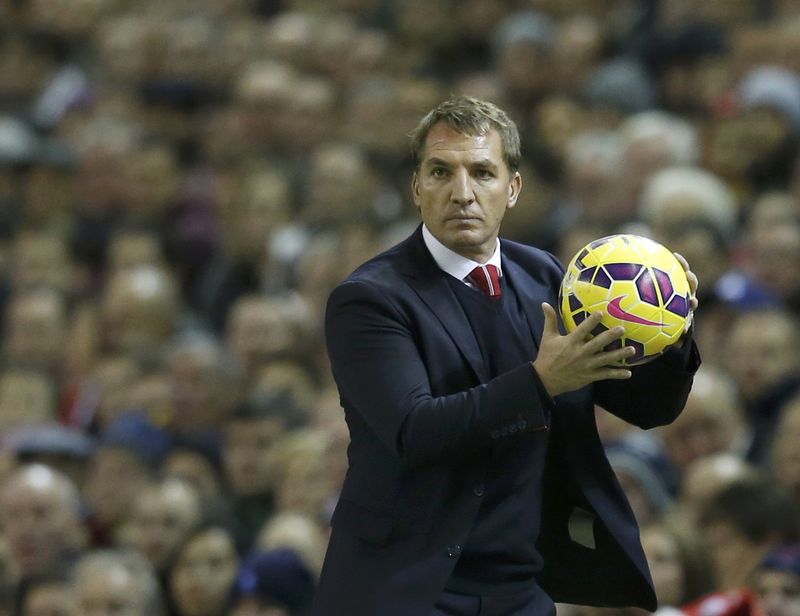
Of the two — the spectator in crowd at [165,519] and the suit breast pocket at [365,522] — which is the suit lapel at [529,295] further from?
the spectator in crowd at [165,519]

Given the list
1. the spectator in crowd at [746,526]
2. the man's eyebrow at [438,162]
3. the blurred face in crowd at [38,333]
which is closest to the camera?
the man's eyebrow at [438,162]

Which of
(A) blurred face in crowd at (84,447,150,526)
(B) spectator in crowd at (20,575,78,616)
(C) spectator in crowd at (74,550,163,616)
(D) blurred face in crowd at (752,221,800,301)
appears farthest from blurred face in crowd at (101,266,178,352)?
(D) blurred face in crowd at (752,221,800,301)

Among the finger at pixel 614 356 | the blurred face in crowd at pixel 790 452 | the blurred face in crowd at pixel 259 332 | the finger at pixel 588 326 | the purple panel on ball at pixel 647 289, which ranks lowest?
the blurred face in crowd at pixel 790 452

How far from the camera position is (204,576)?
7.41 meters

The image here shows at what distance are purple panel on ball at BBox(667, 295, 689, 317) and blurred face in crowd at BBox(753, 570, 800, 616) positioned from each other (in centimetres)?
235

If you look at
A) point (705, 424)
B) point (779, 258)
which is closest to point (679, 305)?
point (705, 424)

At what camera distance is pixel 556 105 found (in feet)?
34.9

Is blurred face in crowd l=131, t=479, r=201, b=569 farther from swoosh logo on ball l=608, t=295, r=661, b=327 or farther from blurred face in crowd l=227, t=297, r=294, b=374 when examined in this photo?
swoosh logo on ball l=608, t=295, r=661, b=327

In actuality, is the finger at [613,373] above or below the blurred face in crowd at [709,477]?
above

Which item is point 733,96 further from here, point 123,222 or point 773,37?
point 123,222

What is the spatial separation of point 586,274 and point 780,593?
8.32ft

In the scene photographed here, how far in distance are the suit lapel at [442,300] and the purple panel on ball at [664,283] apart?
0.46m

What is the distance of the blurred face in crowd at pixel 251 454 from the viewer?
8398 mm

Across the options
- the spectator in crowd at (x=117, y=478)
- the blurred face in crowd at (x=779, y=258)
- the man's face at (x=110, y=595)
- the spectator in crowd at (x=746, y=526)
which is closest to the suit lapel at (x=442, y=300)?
the spectator in crowd at (x=746, y=526)
